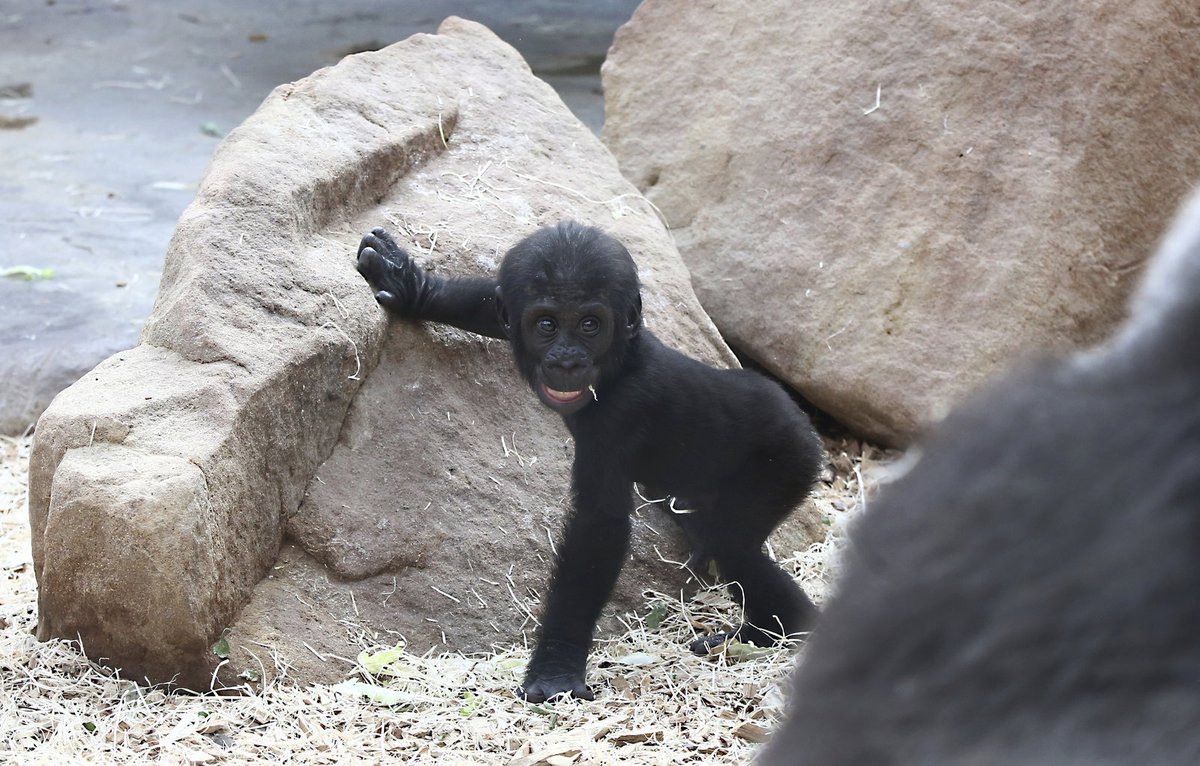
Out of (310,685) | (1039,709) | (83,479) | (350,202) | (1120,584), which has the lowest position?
(310,685)

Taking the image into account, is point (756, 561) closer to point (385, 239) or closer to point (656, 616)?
point (656, 616)

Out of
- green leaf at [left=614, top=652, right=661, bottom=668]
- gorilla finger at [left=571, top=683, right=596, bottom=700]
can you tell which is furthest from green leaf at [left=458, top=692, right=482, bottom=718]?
green leaf at [left=614, top=652, right=661, bottom=668]

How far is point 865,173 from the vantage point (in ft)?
15.7

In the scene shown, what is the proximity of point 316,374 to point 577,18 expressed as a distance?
9951 mm

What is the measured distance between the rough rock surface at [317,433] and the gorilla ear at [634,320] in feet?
1.81

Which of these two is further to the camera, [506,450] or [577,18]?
[577,18]

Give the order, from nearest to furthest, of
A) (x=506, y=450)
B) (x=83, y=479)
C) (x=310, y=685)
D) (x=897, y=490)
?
(x=897, y=490) < (x=83, y=479) < (x=310, y=685) < (x=506, y=450)

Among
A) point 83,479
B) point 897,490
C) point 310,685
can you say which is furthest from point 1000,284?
point 897,490

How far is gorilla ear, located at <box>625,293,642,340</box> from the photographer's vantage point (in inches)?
131

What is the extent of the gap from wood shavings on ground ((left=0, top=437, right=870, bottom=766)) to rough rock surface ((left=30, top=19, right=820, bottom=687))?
0.32 feet

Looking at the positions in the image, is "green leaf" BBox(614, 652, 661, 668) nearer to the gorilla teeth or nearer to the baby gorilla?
the baby gorilla

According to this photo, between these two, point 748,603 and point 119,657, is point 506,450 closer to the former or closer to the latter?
point 748,603


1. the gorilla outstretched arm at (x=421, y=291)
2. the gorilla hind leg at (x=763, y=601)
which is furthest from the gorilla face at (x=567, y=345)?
the gorilla hind leg at (x=763, y=601)

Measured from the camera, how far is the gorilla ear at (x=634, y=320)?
332cm
